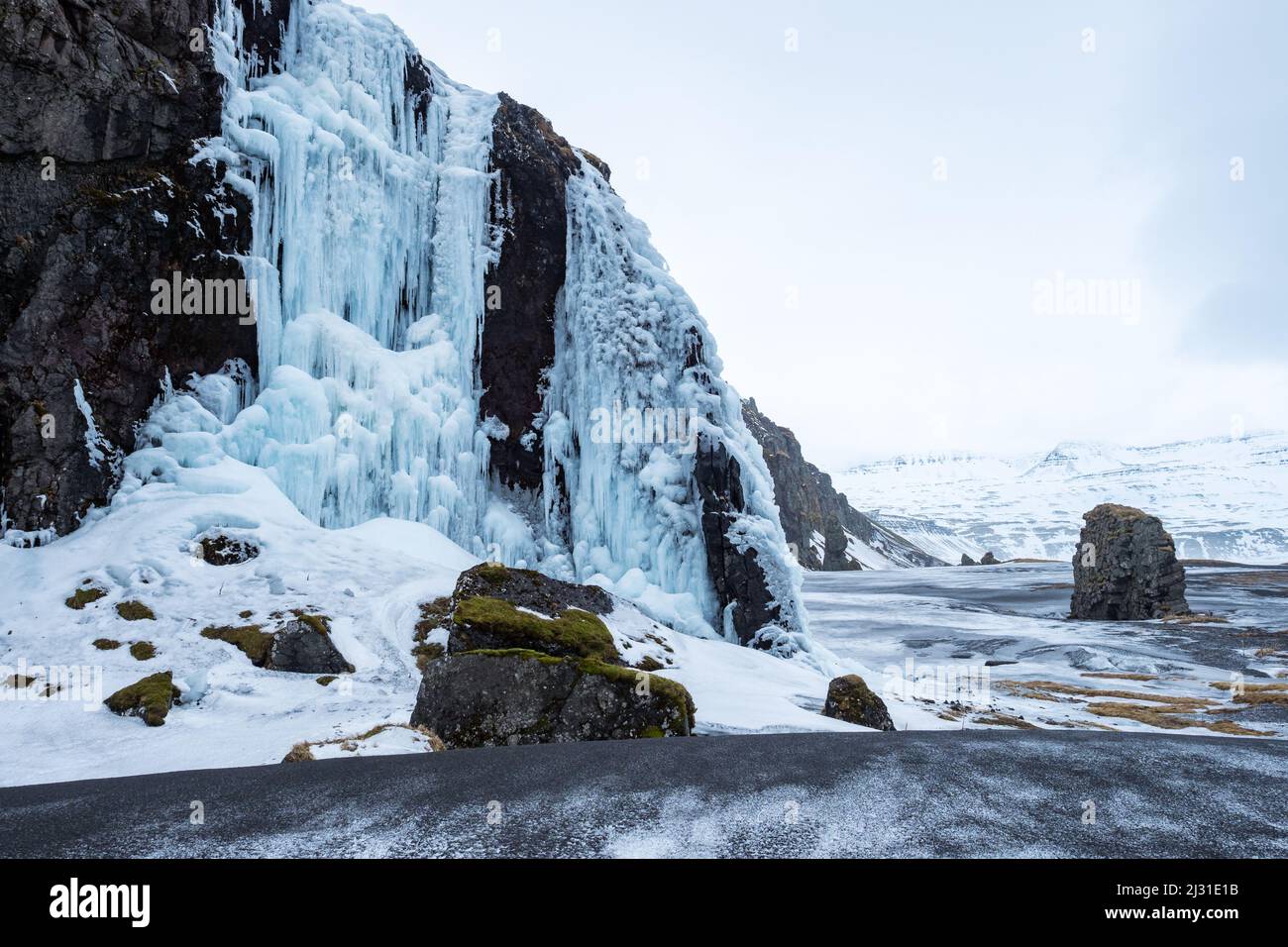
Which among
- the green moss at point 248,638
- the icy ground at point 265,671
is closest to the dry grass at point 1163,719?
the icy ground at point 265,671

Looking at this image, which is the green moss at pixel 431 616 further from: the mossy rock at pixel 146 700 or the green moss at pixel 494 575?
the mossy rock at pixel 146 700

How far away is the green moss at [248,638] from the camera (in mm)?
8547

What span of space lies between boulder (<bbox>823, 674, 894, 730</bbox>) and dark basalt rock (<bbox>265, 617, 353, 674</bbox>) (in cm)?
643

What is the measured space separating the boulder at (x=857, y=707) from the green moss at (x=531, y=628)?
3005mm

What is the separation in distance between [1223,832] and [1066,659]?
58.1 ft

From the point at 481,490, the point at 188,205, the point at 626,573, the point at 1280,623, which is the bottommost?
the point at 1280,623

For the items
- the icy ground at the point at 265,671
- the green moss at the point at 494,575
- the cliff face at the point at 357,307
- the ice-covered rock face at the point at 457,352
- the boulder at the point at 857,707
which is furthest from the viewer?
the ice-covered rock face at the point at 457,352

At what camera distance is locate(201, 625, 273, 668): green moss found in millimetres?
8547

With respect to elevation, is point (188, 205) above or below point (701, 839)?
above

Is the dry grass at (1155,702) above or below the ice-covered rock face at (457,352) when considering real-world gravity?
below

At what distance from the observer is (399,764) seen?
15.7 feet

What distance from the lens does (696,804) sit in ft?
12.2
